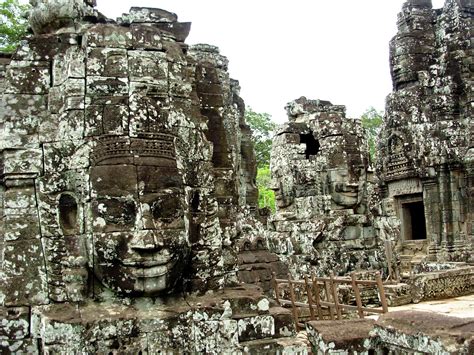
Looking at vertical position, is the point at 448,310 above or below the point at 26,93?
below

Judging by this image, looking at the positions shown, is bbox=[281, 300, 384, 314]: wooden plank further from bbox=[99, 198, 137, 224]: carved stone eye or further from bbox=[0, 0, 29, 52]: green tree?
bbox=[0, 0, 29, 52]: green tree

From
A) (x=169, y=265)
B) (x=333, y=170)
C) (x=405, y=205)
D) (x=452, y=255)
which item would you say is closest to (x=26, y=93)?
(x=169, y=265)

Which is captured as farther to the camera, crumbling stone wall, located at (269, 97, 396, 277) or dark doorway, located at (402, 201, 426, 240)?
dark doorway, located at (402, 201, 426, 240)

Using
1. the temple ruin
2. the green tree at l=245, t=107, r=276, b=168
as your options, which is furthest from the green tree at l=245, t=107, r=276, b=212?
the temple ruin

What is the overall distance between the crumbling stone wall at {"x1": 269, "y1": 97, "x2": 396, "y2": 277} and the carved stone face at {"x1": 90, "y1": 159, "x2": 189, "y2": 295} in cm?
791

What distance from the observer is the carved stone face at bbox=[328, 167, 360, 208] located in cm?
1309

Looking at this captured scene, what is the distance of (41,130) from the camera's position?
16.8ft

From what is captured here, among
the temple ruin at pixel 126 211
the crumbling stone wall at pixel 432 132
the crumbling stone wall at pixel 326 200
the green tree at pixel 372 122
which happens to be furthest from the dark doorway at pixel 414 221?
the green tree at pixel 372 122

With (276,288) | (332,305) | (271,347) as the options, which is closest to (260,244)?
(276,288)

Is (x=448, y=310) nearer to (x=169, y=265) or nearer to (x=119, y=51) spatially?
(x=169, y=265)

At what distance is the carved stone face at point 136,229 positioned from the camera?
178 inches

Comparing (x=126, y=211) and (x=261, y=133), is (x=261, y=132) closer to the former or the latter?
(x=261, y=133)

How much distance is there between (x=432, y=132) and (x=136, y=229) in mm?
14193

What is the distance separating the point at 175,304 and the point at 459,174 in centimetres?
1360
